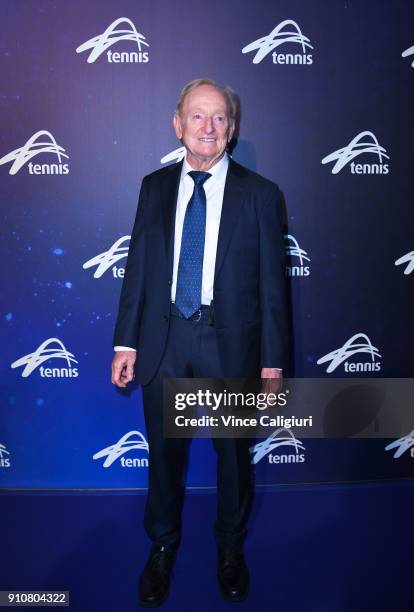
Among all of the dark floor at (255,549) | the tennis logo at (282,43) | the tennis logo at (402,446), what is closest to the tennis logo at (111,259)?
the tennis logo at (282,43)

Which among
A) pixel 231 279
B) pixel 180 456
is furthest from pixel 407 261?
pixel 180 456

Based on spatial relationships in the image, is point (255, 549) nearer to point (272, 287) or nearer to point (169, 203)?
point (272, 287)

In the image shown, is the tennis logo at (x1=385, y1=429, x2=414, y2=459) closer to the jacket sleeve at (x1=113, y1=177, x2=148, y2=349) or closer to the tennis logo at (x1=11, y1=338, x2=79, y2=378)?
the jacket sleeve at (x1=113, y1=177, x2=148, y2=349)

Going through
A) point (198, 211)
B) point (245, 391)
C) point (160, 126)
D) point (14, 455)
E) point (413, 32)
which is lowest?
point (14, 455)

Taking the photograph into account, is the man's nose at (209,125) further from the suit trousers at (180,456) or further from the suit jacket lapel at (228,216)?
the suit trousers at (180,456)

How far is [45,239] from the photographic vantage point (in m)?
2.64

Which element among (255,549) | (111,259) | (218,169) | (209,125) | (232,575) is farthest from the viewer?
(111,259)

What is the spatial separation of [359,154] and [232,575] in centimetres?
223

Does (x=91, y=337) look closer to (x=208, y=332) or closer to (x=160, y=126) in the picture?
(x=208, y=332)

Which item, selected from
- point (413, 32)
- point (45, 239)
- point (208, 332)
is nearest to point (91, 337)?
point (45, 239)

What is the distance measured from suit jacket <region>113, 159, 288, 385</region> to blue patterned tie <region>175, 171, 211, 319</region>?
71mm

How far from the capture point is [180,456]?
2209 mm

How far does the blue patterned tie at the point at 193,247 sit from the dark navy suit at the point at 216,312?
70 millimetres

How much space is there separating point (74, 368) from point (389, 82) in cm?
237
